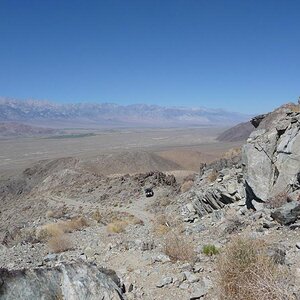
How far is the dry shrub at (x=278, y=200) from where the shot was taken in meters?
13.3

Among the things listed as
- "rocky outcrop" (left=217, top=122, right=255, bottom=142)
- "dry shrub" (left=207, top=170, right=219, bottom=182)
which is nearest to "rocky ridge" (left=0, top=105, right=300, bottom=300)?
"dry shrub" (left=207, top=170, right=219, bottom=182)

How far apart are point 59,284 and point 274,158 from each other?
34.8ft

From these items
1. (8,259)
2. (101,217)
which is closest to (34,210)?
(101,217)

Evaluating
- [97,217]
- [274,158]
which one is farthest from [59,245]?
[97,217]

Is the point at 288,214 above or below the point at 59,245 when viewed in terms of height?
above

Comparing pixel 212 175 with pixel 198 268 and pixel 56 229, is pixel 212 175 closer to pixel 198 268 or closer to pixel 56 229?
pixel 56 229

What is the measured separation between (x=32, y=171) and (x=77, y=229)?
165 feet

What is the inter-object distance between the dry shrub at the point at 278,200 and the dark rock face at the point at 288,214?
1.46 m

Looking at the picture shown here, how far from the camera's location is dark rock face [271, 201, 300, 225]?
37.0 feet

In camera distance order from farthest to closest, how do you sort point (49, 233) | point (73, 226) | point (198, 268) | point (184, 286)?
point (73, 226) < point (49, 233) < point (198, 268) < point (184, 286)

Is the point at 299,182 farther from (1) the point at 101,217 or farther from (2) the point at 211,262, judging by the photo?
(1) the point at 101,217

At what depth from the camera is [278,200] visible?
1355 centimetres

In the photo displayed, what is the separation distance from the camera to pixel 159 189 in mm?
36875

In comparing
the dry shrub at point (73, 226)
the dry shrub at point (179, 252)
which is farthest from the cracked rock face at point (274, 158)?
the dry shrub at point (73, 226)
